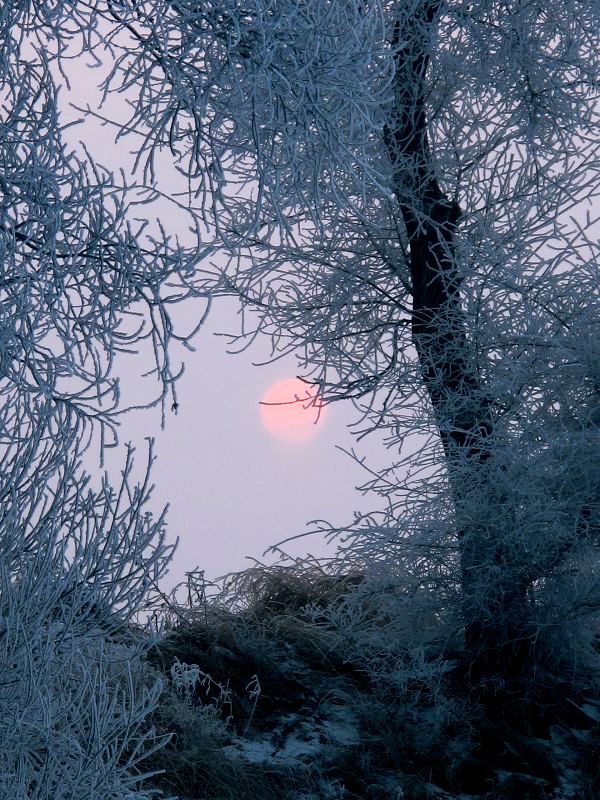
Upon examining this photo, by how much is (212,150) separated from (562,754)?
5335 millimetres

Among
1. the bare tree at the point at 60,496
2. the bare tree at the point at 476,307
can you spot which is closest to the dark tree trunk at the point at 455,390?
the bare tree at the point at 476,307

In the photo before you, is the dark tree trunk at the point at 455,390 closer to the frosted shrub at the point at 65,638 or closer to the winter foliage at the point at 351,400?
the winter foliage at the point at 351,400

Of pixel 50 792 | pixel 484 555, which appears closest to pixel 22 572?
pixel 50 792

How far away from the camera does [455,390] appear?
9.28 meters

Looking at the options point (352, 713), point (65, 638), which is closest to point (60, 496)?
point (65, 638)

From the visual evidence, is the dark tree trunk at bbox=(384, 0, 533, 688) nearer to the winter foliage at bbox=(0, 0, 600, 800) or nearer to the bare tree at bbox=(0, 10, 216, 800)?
the winter foliage at bbox=(0, 0, 600, 800)

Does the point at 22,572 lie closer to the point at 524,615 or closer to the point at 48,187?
the point at 48,187

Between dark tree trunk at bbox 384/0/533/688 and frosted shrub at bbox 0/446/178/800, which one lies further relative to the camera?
dark tree trunk at bbox 384/0/533/688

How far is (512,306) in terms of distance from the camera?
9062mm

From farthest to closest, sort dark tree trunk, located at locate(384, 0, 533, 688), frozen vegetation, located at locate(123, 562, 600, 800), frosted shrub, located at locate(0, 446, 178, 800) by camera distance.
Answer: dark tree trunk, located at locate(384, 0, 533, 688) < frozen vegetation, located at locate(123, 562, 600, 800) < frosted shrub, located at locate(0, 446, 178, 800)

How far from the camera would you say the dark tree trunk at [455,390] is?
27.9ft

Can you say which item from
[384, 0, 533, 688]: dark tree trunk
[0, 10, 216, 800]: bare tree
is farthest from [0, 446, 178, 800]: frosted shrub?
[384, 0, 533, 688]: dark tree trunk

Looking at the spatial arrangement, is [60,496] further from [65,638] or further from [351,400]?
[351,400]

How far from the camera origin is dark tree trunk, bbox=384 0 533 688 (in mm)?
8516
